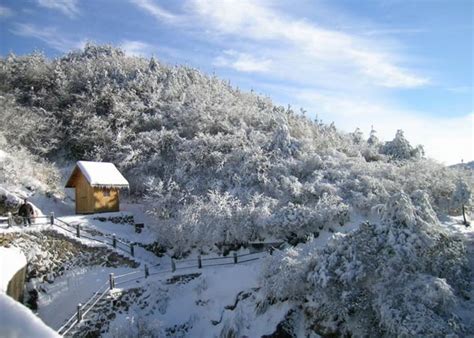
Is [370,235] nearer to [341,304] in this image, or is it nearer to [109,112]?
[341,304]

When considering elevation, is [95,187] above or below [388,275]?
above

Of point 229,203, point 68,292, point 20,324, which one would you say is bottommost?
point 68,292

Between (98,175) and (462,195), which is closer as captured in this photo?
(462,195)

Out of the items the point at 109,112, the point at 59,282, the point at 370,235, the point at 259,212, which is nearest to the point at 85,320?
the point at 59,282

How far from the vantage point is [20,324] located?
2941 mm

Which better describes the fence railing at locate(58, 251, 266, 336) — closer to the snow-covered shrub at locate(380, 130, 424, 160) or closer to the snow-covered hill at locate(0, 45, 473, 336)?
the snow-covered hill at locate(0, 45, 473, 336)

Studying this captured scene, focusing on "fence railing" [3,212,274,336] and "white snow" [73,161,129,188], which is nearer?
"fence railing" [3,212,274,336]

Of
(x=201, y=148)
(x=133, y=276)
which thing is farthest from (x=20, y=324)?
(x=201, y=148)

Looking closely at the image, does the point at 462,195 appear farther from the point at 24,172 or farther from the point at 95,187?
the point at 24,172

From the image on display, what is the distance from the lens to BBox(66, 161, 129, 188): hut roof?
2362 cm

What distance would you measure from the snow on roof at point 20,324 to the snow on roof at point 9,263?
1057cm

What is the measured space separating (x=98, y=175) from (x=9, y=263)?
31.3 ft

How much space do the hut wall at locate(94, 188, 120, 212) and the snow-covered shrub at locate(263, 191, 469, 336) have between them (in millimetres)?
13175

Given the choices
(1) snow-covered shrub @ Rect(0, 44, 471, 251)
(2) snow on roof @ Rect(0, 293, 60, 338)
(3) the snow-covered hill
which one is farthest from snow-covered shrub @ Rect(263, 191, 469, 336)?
(2) snow on roof @ Rect(0, 293, 60, 338)
